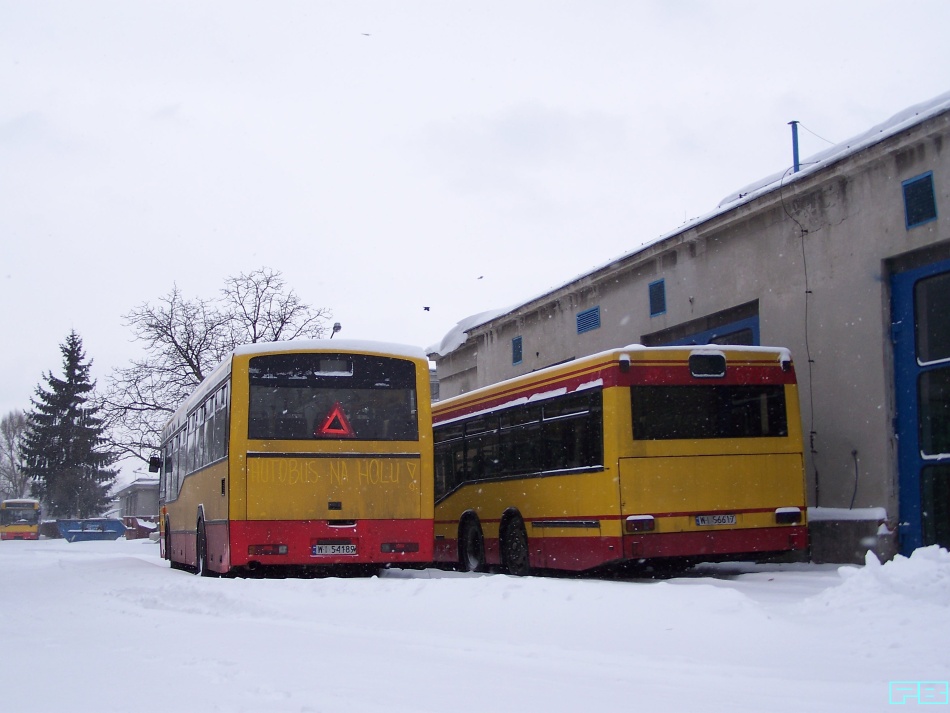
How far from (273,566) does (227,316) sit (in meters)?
31.2

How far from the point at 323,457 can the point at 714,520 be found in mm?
5024

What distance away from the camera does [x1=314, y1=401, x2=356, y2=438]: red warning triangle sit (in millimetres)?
14445

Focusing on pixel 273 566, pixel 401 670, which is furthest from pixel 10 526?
pixel 401 670

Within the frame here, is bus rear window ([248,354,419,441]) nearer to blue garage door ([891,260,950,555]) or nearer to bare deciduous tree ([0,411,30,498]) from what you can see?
blue garage door ([891,260,950,555])

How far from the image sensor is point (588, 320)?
78.7 feet

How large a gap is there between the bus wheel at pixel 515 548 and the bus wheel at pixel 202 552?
4.43 meters

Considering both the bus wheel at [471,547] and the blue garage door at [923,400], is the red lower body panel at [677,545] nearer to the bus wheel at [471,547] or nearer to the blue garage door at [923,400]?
the blue garage door at [923,400]

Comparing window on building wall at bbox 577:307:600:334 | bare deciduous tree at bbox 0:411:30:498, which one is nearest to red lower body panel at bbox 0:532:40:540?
bare deciduous tree at bbox 0:411:30:498

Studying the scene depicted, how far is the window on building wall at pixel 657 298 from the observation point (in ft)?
68.7

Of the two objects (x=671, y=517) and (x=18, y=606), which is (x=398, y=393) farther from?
(x=18, y=606)

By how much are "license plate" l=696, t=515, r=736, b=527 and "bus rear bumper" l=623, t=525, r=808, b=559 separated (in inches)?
3.9

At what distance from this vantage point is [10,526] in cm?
7162

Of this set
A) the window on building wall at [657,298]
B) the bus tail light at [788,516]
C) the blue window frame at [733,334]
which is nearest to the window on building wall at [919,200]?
the blue window frame at [733,334]

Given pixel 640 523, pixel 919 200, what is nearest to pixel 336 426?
pixel 640 523
